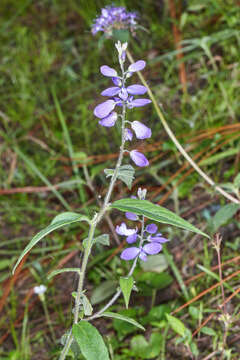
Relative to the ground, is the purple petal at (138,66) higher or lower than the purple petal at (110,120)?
higher

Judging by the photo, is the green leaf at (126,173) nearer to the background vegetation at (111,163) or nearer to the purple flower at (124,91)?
the purple flower at (124,91)

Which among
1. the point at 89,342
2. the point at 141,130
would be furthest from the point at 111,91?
the point at 89,342

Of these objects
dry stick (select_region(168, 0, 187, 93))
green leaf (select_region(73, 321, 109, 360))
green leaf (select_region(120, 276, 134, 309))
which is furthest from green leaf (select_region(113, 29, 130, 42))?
green leaf (select_region(73, 321, 109, 360))

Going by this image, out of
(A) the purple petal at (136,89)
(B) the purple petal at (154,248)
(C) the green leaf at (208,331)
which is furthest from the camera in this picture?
(C) the green leaf at (208,331)

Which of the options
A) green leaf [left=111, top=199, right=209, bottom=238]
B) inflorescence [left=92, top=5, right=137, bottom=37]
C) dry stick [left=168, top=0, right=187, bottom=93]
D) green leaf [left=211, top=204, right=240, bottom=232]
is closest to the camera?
green leaf [left=111, top=199, right=209, bottom=238]

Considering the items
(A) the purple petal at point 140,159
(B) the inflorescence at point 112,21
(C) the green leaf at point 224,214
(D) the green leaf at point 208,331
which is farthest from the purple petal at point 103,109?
(B) the inflorescence at point 112,21

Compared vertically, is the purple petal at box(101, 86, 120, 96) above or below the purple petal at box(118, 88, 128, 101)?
above

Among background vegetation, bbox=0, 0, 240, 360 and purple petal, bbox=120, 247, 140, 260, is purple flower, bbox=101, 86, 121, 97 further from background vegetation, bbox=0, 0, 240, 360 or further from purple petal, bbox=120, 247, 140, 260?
background vegetation, bbox=0, 0, 240, 360

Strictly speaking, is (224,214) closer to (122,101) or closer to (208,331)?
(208,331)
